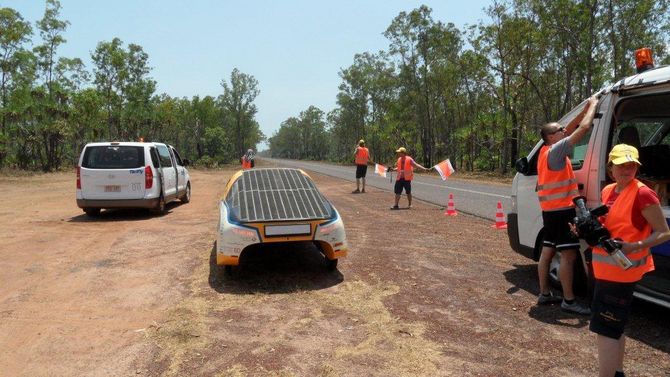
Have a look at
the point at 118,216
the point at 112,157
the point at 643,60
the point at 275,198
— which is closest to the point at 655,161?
the point at 643,60

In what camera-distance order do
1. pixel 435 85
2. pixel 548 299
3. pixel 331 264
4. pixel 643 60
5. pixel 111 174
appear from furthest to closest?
pixel 435 85 → pixel 111 174 → pixel 331 264 → pixel 548 299 → pixel 643 60

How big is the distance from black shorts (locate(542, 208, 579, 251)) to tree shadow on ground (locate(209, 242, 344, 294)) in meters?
2.57

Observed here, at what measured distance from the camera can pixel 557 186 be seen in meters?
4.86

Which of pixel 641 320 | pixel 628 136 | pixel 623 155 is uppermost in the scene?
pixel 628 136

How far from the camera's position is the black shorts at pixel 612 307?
3082 mm

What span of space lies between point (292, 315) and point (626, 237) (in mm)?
3059

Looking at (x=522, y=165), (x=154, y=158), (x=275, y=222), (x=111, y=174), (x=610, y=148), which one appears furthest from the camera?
(x=154, y=158)

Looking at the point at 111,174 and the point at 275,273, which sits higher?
the point at 111,174

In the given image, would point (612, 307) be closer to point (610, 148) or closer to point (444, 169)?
point (610, 148)

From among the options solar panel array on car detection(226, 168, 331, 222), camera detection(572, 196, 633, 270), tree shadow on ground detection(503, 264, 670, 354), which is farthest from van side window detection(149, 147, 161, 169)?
camera detection(572, 196, 633, 270)

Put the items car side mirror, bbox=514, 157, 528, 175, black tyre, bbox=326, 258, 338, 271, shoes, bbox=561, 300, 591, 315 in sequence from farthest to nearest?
black tyre, bbox=326, 258, 338, 271, car side mirror, bbox=514, 157, 528, 175, shoes, bbox=561, 300, 591, 315

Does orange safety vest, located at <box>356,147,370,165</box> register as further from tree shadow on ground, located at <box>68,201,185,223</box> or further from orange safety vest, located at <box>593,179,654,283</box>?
orange safety vest, located at <box>593,179,654,283</box>

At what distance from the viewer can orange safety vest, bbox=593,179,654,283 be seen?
3072mm

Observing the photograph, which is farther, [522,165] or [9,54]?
[9,54]
